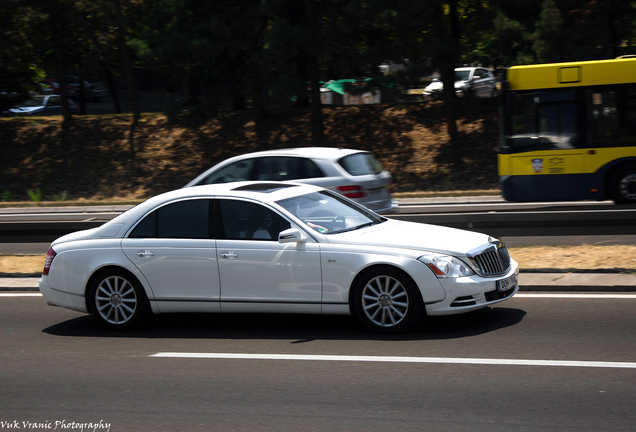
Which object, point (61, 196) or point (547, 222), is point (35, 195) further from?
point (547, 222)

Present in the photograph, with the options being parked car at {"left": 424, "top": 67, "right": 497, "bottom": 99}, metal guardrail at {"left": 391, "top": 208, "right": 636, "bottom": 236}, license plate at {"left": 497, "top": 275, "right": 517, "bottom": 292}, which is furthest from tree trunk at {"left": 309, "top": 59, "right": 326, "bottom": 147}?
license plate at {"left": 497, "top": 275, "right": 517, "bottom": 292}

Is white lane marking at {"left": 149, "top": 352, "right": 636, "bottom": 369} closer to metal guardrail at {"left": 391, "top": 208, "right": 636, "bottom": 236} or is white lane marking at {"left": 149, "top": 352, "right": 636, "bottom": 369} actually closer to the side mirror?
the side mirror

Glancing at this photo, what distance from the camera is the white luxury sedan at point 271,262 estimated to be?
7008 mm

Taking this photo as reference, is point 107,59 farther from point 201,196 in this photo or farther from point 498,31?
point 201,196

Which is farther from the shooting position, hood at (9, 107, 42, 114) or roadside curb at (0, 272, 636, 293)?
hood at (9, 107, 42, 114)

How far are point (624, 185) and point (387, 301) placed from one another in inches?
407

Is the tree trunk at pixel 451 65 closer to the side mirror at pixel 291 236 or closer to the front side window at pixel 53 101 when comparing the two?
the side mirror at pixel 291 236

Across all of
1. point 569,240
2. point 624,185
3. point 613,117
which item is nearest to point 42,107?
point 613,117

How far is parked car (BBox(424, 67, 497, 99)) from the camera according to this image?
30.5 meters

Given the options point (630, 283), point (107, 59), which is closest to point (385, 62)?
point (107, 59)

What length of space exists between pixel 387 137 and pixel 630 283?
68.2 feet

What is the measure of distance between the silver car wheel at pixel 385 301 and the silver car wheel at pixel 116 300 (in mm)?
2445

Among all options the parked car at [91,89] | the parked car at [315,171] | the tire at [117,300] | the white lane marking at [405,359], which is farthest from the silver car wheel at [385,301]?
the parked car at [91,89]

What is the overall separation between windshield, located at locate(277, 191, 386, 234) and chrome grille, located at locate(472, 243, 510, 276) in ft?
4.23
